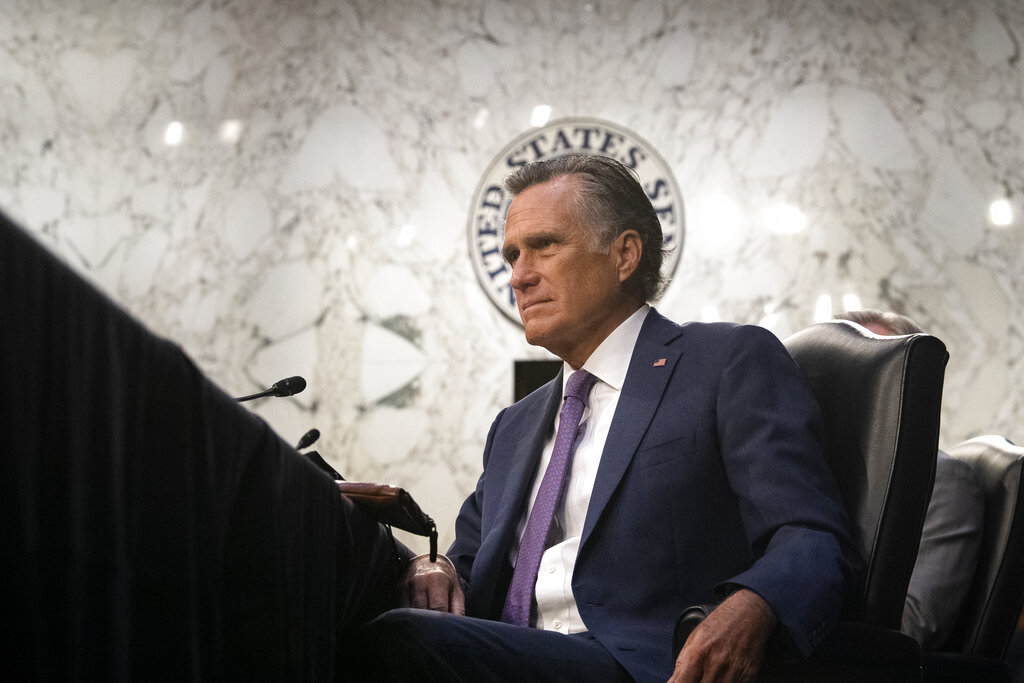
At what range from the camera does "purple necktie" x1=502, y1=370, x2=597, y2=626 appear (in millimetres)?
1388

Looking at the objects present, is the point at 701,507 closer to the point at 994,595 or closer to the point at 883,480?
the point at 883,480

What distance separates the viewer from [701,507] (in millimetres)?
1282

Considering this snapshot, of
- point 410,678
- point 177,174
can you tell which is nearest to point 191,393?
point 410,678

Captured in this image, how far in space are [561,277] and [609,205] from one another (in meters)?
0.17

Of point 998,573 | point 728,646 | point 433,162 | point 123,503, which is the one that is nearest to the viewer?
point 123,503

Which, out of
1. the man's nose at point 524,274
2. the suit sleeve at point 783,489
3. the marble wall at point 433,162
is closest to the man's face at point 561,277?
the man's nose at point 524,274

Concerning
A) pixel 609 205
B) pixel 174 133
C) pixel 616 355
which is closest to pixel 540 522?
pixel 616 355

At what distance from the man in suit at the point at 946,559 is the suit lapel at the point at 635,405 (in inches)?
25.5

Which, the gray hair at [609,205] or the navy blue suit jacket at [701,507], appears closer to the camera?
the navy blue suit jacket at [701,507]

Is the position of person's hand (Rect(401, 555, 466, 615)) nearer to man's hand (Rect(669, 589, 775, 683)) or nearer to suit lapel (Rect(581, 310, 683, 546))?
suit lapel (Rect(581, 310, 683, 546))

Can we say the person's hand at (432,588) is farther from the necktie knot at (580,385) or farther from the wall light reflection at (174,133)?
the wall light reflection at (174,133)

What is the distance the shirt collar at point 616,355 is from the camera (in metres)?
1.55

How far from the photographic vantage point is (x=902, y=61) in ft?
12.3

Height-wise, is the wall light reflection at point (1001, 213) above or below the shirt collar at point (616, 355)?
above
